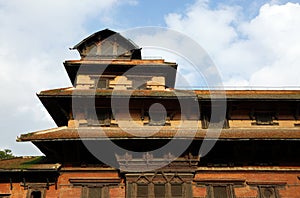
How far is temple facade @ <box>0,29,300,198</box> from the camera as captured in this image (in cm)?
1572

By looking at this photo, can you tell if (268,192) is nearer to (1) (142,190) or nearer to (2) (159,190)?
(2) (159,190)

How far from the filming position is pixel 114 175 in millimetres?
16203

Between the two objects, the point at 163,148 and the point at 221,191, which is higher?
the point at 163,148

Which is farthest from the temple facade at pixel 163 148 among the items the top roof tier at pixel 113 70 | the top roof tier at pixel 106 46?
the top roof tier at pixel 106 46

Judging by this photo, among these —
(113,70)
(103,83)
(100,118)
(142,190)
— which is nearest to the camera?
(142,190)

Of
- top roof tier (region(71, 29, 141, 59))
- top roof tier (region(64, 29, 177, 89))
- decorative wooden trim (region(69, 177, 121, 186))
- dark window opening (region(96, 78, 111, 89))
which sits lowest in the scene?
decorative wooden trim (region(69, 177, 121, 186))

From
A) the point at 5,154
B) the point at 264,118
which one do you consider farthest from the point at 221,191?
the point at 5,154

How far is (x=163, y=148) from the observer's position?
15.9m

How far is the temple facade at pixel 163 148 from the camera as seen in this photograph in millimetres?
15719

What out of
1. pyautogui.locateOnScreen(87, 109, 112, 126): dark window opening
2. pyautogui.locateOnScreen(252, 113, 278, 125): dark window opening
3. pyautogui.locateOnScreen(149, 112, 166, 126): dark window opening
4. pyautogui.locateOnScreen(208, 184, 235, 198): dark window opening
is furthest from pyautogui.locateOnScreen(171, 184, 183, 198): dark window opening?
pyautogui.locateOnScreen(252, 113, 278, 125): dark window opening

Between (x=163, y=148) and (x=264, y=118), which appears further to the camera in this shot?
(x=264, y=118)

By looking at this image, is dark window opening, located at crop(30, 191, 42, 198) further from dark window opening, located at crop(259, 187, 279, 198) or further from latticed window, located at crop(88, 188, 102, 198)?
dark window opening, located at crop(259, 187, 279, 198)

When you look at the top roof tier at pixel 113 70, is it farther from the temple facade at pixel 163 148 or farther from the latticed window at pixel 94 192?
the latticed window at pixel 94 192

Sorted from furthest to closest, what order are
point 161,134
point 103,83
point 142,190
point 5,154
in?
point 5,154 < point 103,83 < point 161,134 < point 142,190
